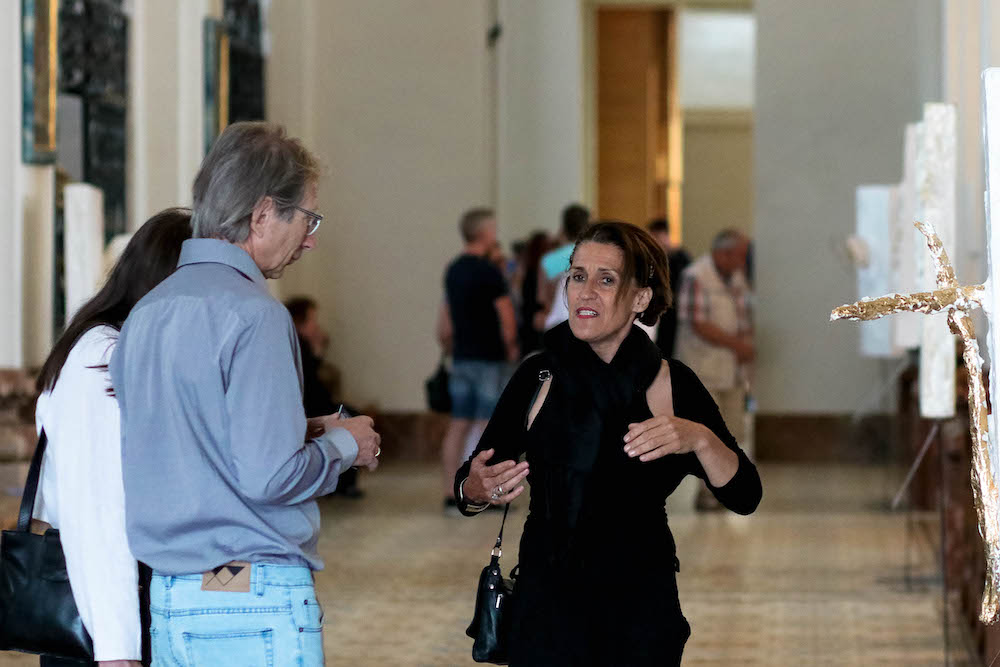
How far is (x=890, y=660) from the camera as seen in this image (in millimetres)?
6512

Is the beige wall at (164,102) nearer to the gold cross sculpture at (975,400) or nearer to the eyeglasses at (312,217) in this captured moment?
the eyeglasses at (312,217)

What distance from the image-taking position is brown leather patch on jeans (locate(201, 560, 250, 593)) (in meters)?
2.95

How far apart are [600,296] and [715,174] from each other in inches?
999

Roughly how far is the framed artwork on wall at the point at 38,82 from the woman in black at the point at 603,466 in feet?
19.3

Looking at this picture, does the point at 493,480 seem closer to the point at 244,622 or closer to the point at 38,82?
the point at 244,622

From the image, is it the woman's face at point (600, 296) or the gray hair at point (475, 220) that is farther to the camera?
the gray hair at point (475, 220)

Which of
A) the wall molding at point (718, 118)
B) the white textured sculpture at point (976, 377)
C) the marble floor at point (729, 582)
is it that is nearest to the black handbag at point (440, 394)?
the marble floor at point (729, 582)

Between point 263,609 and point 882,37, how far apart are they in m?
12.9

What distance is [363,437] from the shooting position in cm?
316

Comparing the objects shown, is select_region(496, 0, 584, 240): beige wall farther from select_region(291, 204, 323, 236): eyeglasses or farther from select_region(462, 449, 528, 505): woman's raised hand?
select_region(291, 204, 323, 236): eyeglasses

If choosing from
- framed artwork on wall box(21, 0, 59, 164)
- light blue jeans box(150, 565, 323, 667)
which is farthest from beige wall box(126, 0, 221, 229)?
light blue jeans box(150, 565, 323, 667)

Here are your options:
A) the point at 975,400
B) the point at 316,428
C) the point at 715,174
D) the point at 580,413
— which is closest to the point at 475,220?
the point at 580,413

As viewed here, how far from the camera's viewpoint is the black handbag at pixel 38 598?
3348 millimetres

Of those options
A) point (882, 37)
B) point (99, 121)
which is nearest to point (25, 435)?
point (99, 121)
